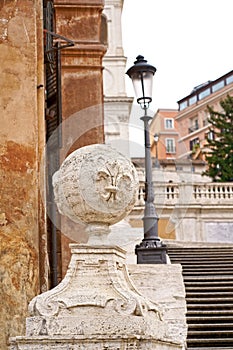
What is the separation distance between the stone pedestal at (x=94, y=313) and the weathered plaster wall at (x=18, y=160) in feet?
9.10

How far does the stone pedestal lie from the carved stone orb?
222 mm

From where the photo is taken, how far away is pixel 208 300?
1284cm

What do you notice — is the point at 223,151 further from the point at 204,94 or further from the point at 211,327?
the point at 211,327

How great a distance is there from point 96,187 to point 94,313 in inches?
32.6

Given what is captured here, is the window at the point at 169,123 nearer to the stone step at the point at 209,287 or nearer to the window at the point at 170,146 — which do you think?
the window at the point at 170,146

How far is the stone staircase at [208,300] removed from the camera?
36.5 ft

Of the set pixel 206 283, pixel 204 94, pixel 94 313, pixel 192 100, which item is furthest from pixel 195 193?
pixel 192 100

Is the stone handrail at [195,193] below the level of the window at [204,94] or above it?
below

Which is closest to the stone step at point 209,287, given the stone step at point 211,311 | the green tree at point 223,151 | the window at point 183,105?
the stone step at point 211,311

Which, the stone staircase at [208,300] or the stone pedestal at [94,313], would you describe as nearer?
the stone pedestal at [94,313]

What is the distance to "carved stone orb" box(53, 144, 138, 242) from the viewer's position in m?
5.02

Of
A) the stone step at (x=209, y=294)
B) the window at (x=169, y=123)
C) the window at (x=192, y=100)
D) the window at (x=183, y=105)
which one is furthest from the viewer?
the window at (x=169, y=123)

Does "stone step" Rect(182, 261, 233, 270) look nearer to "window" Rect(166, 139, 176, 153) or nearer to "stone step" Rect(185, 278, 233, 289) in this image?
"stone step" Rect(185, 278, 233, 289)

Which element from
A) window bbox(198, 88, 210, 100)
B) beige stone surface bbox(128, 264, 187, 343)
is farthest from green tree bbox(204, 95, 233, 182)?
beige stone surface bbox(128, 264, 187, 343)
